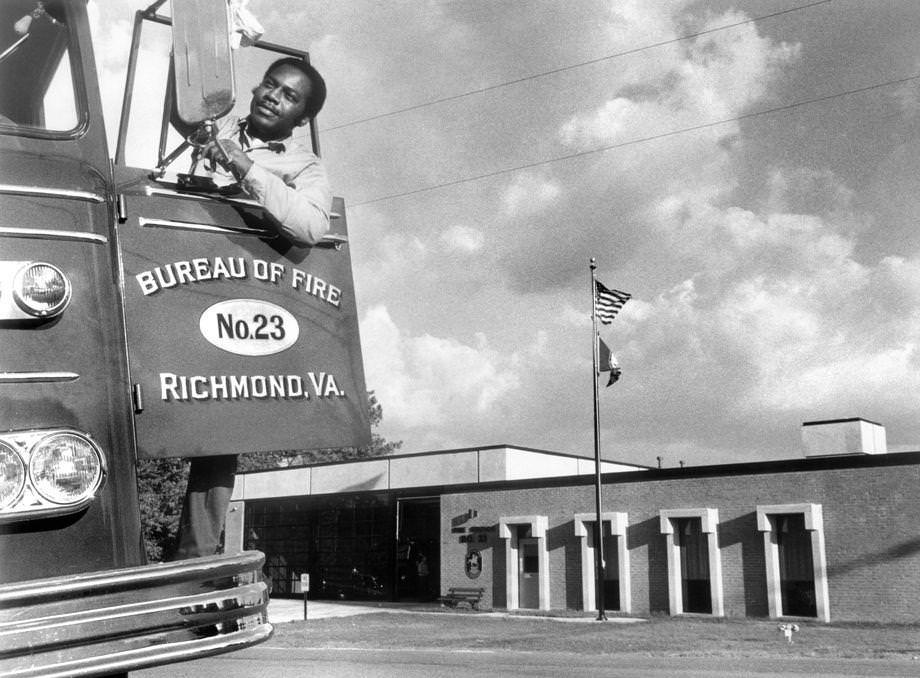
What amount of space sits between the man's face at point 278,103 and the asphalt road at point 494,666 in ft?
26.9

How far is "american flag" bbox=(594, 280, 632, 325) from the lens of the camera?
80.9 ft

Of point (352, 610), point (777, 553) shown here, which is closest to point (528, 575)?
point (352, 610)

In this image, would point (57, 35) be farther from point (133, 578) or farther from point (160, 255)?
point (133, 578)

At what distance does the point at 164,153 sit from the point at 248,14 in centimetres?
50

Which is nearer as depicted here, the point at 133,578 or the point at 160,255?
the point at 133,578

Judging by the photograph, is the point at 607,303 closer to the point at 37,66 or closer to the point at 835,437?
the point at 835,437

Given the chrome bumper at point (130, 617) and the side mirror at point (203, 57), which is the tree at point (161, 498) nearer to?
the chrome bumper at point (130, 617)

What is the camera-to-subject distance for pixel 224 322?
285 centimetres

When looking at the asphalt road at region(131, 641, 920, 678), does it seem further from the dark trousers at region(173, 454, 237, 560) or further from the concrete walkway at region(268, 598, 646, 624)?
the concrete walkway at region(268, 598, 646, 624)

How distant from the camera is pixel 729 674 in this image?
12.2 metres

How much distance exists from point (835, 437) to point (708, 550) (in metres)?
4.82

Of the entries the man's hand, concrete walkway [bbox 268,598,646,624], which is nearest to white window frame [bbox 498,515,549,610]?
concrete walkway [bbox 268,598,646,624]

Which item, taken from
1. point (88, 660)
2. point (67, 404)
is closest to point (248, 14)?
point (67, 404)

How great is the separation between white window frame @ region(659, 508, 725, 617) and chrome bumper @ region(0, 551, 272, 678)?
2429cm
